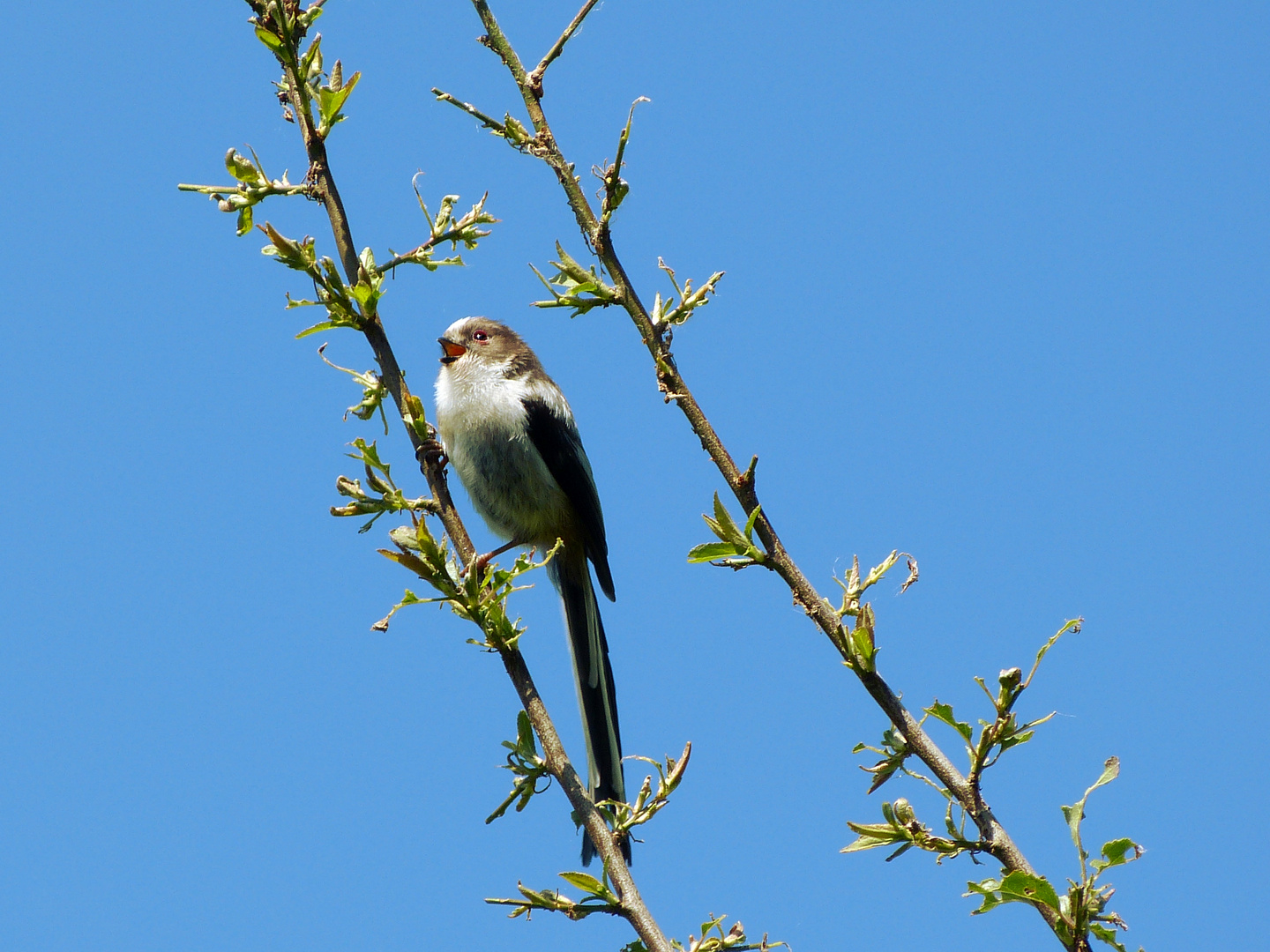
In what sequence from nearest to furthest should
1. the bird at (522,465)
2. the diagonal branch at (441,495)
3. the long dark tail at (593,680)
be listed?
the diagonal branch at (441,495) → the long dark tail at (593,680) → the bird at (522,465)

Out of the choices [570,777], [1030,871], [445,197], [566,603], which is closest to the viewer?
[1030,871]

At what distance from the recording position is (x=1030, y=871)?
188 cm

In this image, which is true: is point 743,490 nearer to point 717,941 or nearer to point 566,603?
point 717,941

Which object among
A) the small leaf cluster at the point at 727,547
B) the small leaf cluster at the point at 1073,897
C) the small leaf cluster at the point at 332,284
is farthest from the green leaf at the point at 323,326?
the small leaf cluster at the point at 1073,897

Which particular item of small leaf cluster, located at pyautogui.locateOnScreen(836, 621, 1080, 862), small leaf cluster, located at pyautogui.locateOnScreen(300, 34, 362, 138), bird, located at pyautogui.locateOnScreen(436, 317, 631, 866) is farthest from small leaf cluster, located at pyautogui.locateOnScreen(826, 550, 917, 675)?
bird, located at pyautogui.locateOnScreen(436, 317, 631, 866)

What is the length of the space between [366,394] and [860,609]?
1.42 m

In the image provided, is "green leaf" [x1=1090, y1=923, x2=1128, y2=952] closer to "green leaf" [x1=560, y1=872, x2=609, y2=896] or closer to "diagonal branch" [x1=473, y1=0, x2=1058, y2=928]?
"diagonal branch" [x1=473, y1=0, x2=1058, y2=928]

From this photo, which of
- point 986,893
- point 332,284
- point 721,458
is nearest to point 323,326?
point 332,284

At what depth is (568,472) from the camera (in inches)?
202

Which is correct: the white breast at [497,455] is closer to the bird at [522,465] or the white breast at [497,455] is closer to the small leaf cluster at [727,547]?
the bird at [522,465]

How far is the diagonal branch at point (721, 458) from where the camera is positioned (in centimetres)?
195

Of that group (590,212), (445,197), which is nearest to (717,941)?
(590,212)

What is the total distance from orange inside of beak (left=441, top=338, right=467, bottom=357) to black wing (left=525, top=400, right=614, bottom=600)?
1.69 ft

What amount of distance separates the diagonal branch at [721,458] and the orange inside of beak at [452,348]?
9.74 feet
